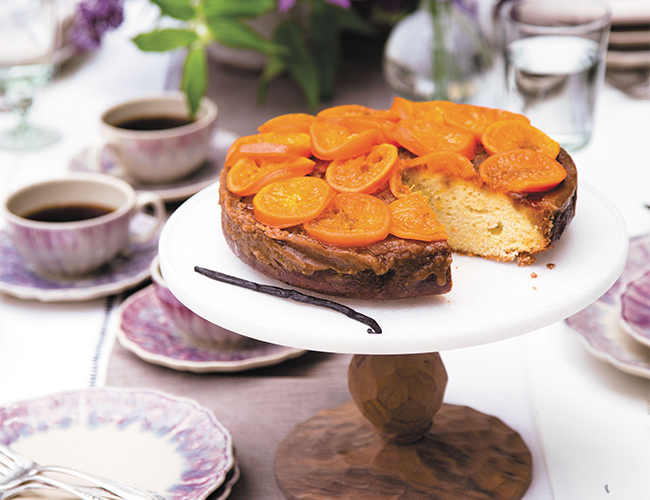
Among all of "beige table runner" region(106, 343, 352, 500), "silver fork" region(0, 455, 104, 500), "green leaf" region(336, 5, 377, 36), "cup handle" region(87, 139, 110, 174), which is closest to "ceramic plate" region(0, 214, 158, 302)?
"beige table runner" region(106, 343, 352, 500)

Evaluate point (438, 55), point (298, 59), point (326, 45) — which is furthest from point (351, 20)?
point (438, 55)

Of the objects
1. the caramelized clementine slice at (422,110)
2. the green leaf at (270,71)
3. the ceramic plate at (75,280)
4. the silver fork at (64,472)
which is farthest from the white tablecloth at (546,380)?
the green leaf at (270,71)

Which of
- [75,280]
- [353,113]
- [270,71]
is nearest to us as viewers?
[353,113]

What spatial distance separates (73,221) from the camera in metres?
1.52

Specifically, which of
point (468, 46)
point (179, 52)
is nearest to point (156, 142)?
point (468, 46)

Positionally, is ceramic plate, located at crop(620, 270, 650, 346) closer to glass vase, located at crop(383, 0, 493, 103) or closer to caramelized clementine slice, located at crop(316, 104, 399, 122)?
caramelized clementine slice, located at crop(316, 104, 399, 122)

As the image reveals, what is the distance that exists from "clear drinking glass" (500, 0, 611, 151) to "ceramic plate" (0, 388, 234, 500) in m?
1.21

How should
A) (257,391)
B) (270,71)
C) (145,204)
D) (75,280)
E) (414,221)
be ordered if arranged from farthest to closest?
(270,71)
(145,204)
(75,280)
(257,391)
(414,221)

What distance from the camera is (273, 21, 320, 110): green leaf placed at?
212 cm

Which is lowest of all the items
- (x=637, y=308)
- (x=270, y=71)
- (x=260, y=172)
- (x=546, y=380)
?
(x=546, y=380)

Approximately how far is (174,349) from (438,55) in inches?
44.8

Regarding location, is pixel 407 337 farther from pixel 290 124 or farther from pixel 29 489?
pixel 29 489

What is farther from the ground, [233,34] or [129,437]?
[233,34]

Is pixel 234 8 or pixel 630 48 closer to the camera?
pixel 234 8
